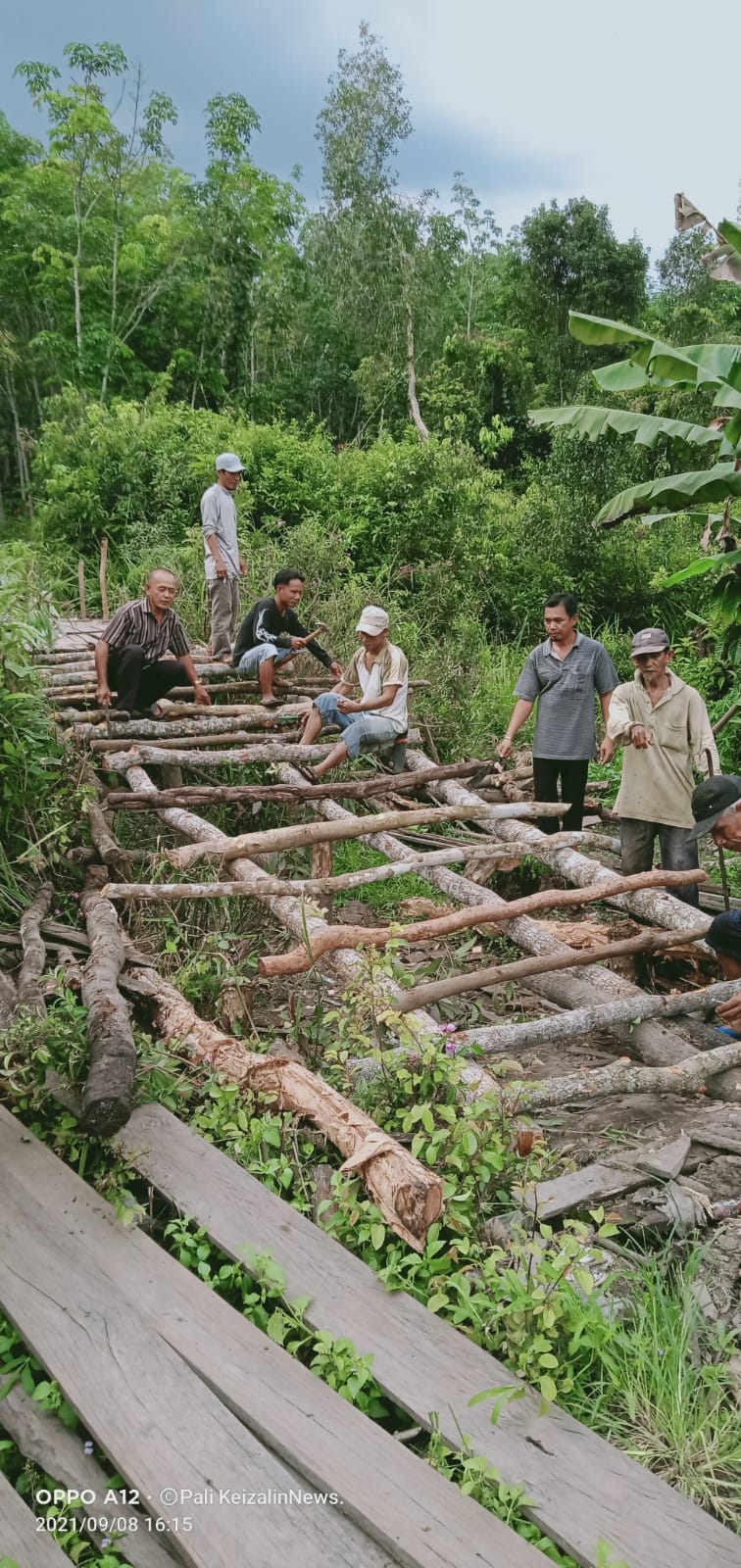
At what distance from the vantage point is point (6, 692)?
5.23 meters

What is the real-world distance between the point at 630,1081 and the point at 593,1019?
0.48 m

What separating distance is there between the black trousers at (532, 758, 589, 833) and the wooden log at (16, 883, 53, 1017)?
2.85 meters

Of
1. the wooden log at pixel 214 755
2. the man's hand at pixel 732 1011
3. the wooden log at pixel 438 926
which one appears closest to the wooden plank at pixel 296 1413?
the wooden log at pixel 438 926

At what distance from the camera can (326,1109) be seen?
3270 mm

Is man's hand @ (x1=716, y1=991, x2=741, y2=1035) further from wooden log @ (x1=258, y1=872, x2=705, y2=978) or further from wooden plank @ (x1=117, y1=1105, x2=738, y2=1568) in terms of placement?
wooden plank @ (x1=117, y1=1105, x2=738, y2=1568)

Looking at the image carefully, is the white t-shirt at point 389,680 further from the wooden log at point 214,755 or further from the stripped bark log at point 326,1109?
the stripped bark log at point 326,1109

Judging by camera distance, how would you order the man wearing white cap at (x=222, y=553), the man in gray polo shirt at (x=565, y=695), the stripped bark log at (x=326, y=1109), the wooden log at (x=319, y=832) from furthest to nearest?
the man wearing white cap at (x=222, y=553), the man in gray polo shirt at (x=565, y=695), the wooden log at (x=319, y=832), the stripped bark log at (x=326, y=1109)

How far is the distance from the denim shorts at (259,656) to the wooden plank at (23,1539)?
18.8 ft

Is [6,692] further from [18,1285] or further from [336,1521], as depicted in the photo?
[336,1521]

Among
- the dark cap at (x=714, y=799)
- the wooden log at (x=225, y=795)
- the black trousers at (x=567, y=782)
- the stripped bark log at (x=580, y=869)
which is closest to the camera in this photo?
the dark cap at (x=714, y=799)

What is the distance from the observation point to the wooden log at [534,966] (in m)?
3.97

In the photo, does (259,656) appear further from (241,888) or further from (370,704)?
(241,888)

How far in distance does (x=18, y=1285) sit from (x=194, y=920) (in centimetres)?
261

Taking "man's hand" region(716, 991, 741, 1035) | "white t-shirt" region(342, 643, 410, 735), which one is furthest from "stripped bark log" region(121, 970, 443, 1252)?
"white t-shirt" region(342, 643, 410, 735)
